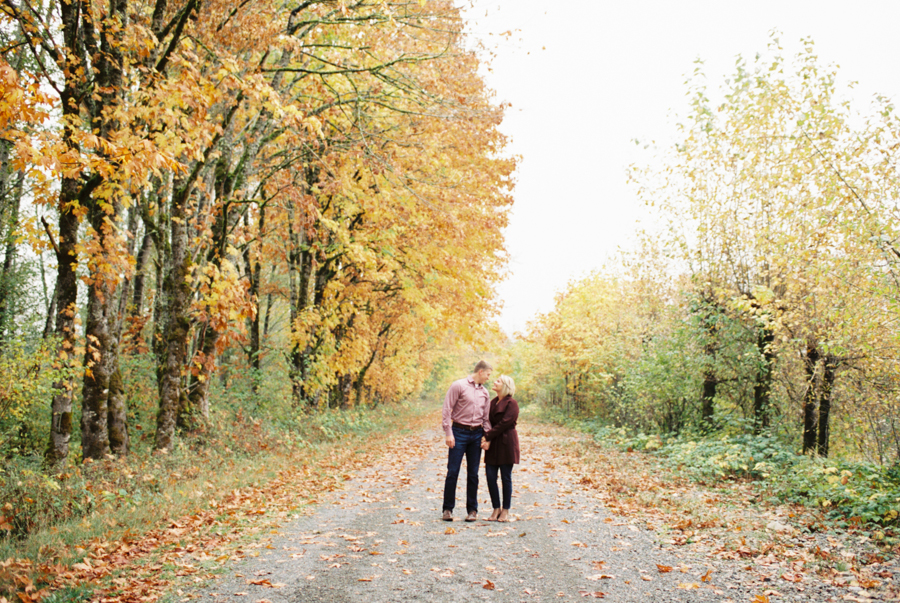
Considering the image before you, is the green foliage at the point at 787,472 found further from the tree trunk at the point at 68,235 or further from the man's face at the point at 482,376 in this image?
the tree trunk at the point at 68,235

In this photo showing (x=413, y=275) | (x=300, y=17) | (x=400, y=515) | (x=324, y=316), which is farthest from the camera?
(x=413, y=275)

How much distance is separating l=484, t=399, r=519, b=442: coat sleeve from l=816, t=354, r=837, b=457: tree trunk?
22.0ft

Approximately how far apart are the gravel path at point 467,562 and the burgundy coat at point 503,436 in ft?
2.77

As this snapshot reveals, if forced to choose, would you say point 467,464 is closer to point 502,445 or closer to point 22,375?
point 502,445

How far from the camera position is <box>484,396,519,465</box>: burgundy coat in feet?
24.9

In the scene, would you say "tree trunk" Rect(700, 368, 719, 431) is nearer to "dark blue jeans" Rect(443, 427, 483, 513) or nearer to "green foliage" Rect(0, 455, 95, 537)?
"dark blue jeans" Rect(443, 427, 483, 513)

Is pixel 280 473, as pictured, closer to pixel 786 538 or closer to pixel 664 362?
pixel 786 538

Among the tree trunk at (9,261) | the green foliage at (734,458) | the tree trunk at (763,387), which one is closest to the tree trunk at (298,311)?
the tree trunk at (9,261)

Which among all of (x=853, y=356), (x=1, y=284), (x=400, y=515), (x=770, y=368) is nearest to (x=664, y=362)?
(x=770, y=368)

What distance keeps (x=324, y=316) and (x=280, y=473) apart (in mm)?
7391

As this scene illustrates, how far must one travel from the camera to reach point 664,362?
15156 millimetres

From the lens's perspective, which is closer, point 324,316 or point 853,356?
point 853,356

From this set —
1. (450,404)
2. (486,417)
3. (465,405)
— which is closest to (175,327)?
(450,404)

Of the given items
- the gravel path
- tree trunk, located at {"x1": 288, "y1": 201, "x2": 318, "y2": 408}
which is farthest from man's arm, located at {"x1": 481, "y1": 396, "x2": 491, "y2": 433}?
tree trunk, located at {"x1": 288, "y1": 201, "x2": 318, "y2": 408}
